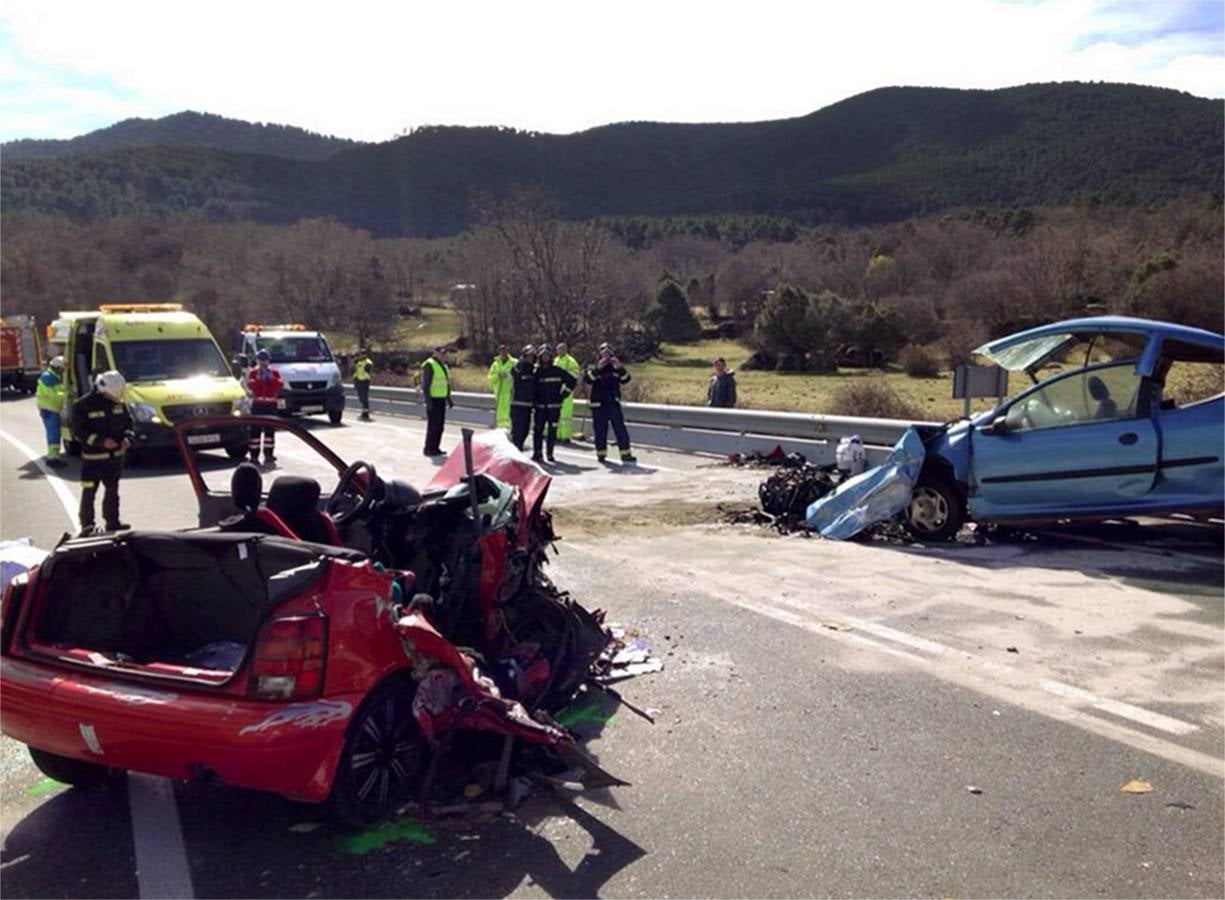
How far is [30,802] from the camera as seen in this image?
14.3ft

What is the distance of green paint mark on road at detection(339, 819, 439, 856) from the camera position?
3885 millimetres

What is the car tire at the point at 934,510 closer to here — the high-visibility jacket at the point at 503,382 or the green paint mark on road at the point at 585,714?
the green paint mark on road at the point at 585,714

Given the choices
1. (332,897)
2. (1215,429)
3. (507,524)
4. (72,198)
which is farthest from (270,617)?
(72,198)

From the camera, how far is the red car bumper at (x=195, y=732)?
3648 millimetres

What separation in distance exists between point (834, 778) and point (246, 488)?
107 inches

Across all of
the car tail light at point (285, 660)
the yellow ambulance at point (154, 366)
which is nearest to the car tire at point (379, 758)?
the car tail light at point (285, 660)

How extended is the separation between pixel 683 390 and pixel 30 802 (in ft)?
81.5

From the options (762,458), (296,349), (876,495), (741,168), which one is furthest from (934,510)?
(741,168)

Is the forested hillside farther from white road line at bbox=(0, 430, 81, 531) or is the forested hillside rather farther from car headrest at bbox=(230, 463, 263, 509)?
car headrest at bbox=(230, 463, 263, 509)

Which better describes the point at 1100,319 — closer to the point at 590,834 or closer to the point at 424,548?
the point at 424,548

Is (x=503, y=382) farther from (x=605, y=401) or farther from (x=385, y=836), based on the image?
(x=385, y=836)

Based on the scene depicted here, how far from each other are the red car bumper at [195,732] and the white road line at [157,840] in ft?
1.00

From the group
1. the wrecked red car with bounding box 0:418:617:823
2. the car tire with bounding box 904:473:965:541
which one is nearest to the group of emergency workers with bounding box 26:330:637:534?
the car tire with bounding box 904:473:965:541

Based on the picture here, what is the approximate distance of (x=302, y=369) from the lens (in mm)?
23672
